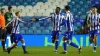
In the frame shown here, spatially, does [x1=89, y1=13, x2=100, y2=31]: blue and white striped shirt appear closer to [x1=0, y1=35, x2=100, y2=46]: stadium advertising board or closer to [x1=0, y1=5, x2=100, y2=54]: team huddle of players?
[x1=0, y1=5, x2=100, y2=54]: team huddle of players

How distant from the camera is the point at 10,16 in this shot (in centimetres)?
2170

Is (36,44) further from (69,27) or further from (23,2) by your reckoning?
(69,27)

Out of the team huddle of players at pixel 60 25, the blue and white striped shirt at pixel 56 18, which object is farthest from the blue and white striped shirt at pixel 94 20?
the blue and white striped shirt at pixel 56 18

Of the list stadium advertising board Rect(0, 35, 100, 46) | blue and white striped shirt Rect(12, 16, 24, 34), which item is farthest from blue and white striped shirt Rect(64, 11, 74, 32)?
stadium advertising board Rect(0, 35, 100, 46)

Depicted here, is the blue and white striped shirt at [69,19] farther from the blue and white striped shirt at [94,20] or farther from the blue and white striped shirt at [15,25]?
the blue and white striped shirt at [15,25]

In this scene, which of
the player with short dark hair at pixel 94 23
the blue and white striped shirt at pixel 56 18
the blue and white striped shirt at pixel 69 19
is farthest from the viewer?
the player with short dark hair at pixel 94 23

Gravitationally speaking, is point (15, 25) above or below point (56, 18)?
below

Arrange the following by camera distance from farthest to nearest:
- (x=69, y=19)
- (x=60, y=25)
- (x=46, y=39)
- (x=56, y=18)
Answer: (x=46, y=39) → (x=56, y=18) → (x=60, y=25) → (x=69, y=19)

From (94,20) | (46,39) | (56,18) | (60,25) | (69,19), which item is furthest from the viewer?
(46,39)

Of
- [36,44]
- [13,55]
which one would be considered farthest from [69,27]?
[36,44]

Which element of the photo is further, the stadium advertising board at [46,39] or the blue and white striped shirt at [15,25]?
the stadium advertising board at [46,39]

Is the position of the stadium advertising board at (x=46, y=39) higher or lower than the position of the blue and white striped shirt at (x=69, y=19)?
lower

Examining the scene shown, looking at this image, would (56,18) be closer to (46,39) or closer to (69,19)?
(69,19)

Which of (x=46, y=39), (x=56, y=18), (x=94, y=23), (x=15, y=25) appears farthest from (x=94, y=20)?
(x=46, y=39)
